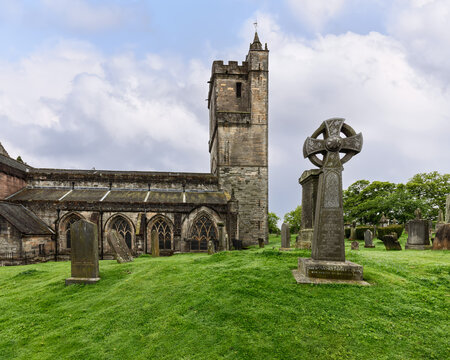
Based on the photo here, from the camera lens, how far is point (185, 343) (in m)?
4.51

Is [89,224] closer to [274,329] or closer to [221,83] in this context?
[274,329]

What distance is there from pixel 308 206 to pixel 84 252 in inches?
368

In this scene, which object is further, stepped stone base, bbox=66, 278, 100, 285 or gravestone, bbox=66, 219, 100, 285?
gravestone, bbox=66, 219, 100, 285

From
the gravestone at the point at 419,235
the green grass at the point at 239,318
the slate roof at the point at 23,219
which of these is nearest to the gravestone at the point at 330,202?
the green grass at the point at 239,318

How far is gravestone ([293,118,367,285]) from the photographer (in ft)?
21.8

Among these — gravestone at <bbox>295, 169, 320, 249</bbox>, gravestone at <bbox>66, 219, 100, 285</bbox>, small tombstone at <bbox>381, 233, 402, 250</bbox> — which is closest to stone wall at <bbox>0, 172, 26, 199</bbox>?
gravestone at <bbox>66, 219, 100, 285</bbox>

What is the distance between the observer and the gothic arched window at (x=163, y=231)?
20.4 m

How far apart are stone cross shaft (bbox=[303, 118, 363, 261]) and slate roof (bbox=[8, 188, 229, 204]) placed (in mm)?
14921

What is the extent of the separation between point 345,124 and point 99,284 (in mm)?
8911

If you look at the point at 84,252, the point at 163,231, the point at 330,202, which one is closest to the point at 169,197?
the point at 163,231

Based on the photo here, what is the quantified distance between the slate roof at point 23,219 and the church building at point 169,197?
0.27 ft

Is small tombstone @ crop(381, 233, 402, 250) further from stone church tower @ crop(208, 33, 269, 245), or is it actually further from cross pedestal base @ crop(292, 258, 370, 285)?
stone church tower @ crop(208, 33, 269, 245)

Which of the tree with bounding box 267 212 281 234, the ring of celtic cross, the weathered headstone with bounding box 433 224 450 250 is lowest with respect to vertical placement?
the tree with bounding box 267 212 281 234

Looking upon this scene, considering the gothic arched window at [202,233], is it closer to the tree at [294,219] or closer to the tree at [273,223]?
the tree at [294,219]
